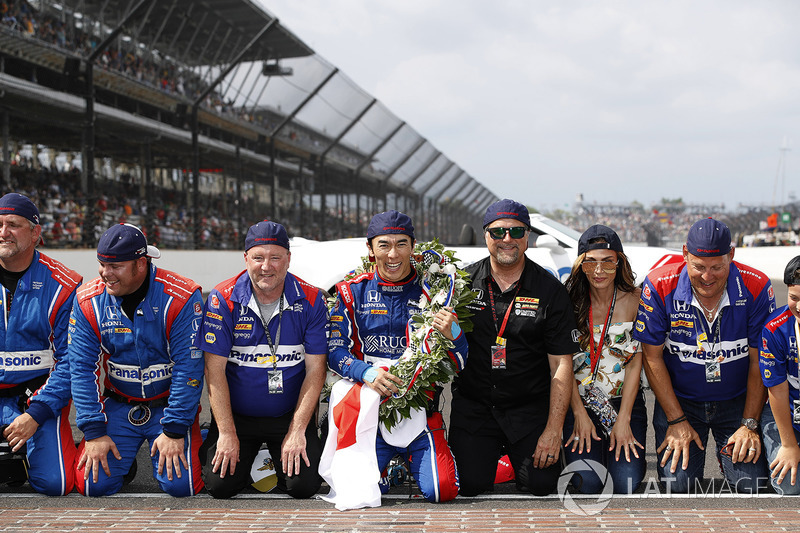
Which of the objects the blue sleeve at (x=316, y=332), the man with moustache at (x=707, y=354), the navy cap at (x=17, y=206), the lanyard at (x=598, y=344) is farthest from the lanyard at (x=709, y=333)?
the navy cap at (x=17, y=206)

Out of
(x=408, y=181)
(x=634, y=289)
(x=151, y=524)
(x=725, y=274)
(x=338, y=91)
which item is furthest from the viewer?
(x=408, y=181)

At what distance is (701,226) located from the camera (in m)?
3.82

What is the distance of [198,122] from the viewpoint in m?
14.9

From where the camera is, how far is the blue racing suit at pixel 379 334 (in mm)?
3980

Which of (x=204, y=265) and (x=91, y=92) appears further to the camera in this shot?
(x=204, y=265)

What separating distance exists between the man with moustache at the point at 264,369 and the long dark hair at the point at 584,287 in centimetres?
151

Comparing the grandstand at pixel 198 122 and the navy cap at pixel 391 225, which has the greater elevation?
the grandstand at pixel 198 122

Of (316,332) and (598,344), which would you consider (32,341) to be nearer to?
(316,332)

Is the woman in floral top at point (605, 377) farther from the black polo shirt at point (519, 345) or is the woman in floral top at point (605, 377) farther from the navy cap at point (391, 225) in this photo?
the navy cap at point (391, 225)

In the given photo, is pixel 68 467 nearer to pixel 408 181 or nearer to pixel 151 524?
pixel 151 524

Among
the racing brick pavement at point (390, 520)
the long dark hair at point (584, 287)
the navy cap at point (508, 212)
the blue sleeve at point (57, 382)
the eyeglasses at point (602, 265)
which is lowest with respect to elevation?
the racing brick pavement at point (390, 520)

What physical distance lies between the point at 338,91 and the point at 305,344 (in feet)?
38.1

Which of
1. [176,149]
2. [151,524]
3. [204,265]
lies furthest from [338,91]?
[151,524]

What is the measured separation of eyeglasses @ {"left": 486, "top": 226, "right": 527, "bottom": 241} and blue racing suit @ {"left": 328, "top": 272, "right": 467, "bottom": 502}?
540 millimetres
